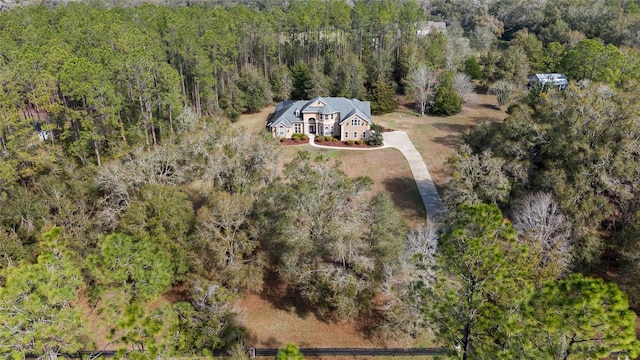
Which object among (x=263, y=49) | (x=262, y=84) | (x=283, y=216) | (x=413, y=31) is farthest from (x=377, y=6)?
(x=283, y=216)

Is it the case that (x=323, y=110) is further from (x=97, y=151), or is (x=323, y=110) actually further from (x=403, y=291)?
(x=403, y=291)

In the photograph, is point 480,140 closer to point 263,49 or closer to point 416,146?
point 416,146

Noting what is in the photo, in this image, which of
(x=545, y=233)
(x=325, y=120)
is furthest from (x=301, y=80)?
(x=545, y=233)

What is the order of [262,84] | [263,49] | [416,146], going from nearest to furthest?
[416,146] → [262,84] → [263,49]

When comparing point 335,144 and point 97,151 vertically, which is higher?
point 97,151

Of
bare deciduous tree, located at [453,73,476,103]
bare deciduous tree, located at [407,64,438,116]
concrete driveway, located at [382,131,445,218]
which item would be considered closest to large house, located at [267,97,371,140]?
concrete driveway, located at [382,131,445,218]

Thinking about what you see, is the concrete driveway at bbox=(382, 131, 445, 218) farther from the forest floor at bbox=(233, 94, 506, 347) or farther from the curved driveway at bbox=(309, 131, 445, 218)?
the forest floor at bbox=(233, 94, 506, 347)

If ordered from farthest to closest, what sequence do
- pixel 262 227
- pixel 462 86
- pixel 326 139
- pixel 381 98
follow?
pixel 462 86 → pixel 381 98 → pixel 326 139 → pixel 262 227
